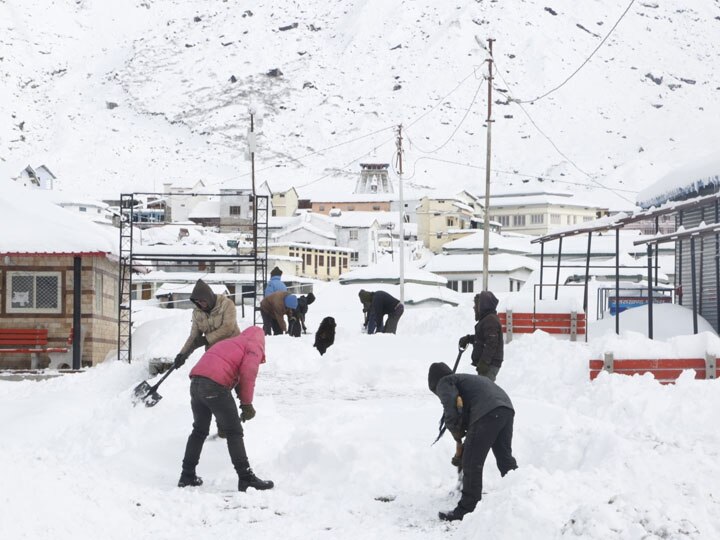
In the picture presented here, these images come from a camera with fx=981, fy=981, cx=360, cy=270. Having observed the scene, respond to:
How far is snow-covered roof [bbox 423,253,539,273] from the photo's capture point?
63.8 m

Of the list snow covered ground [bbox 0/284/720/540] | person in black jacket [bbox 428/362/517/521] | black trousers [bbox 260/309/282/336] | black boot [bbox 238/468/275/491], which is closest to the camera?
snow covered ground [bbox 0/284/720/540]

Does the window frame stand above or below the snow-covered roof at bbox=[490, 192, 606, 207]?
below

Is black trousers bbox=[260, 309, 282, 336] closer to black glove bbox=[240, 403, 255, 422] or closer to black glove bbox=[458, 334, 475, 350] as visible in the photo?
black glove bbox=[458, 334, 475, 350]

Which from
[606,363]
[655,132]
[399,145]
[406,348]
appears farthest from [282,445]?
[655,132]

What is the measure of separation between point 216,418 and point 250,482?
645 millimetres

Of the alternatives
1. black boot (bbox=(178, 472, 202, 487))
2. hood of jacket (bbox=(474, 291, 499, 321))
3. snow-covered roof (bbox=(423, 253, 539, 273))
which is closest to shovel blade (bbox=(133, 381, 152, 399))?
black boot (bbox=(178, 472, 202, 487))

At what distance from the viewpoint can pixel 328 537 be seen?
7.20 meters

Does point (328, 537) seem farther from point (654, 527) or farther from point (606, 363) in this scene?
point (606, 363)

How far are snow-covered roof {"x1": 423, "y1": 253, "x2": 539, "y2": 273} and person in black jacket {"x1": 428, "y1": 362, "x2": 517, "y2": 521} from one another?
55956mm

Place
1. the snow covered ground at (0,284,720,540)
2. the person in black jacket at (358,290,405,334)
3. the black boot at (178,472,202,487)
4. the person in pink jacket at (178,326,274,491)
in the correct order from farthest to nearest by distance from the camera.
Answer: the person in black jacket at (358,290,405,334) < the black boot at (178,472,202,487) < the person in pink jacket at (178,326,274,491) < the snow covered ground at (0,284,720,540)

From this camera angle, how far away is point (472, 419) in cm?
761

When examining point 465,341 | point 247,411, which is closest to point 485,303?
point 465,341

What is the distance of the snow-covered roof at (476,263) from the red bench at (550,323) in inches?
1662

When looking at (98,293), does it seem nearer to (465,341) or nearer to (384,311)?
(384,311)
